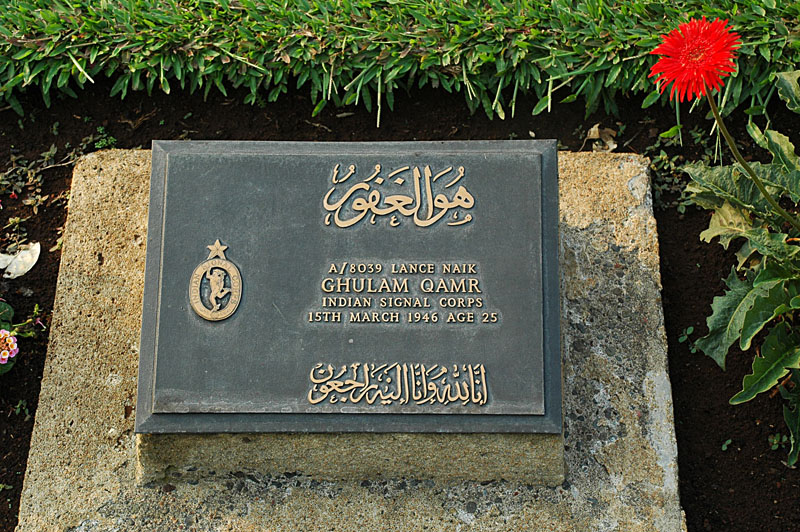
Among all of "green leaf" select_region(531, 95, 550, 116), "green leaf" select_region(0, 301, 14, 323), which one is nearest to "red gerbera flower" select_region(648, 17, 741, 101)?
"green leaf" select_region(531, 95, 550, 116)

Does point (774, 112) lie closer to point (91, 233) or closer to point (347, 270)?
point (347, 270)

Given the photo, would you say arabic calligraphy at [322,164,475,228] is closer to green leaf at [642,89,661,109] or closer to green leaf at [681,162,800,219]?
green leaf at [681,162,800,219]

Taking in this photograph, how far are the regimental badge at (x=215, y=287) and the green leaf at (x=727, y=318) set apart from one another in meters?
1.71

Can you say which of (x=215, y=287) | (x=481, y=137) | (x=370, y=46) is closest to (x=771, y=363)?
(x=481, y=137)

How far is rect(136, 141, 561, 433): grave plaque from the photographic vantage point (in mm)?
→ 2764

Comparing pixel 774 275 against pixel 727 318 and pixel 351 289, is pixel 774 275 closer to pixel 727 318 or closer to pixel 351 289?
pixel 727 318

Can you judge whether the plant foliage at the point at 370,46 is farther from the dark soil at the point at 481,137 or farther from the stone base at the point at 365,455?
the stone base at the point at 365,455

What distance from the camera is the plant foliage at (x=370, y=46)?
362cm

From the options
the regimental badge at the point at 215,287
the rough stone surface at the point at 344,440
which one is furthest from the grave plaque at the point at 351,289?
the rough stone surface at the point at 344,440

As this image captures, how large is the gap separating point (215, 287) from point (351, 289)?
1.59 ft

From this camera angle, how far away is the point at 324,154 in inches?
118

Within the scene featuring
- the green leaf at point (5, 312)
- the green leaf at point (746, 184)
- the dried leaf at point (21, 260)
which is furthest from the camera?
the dried leaf at point (21, 260)

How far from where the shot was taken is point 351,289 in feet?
9.43

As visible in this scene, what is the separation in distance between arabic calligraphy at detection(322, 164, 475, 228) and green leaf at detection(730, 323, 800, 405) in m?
1.12
